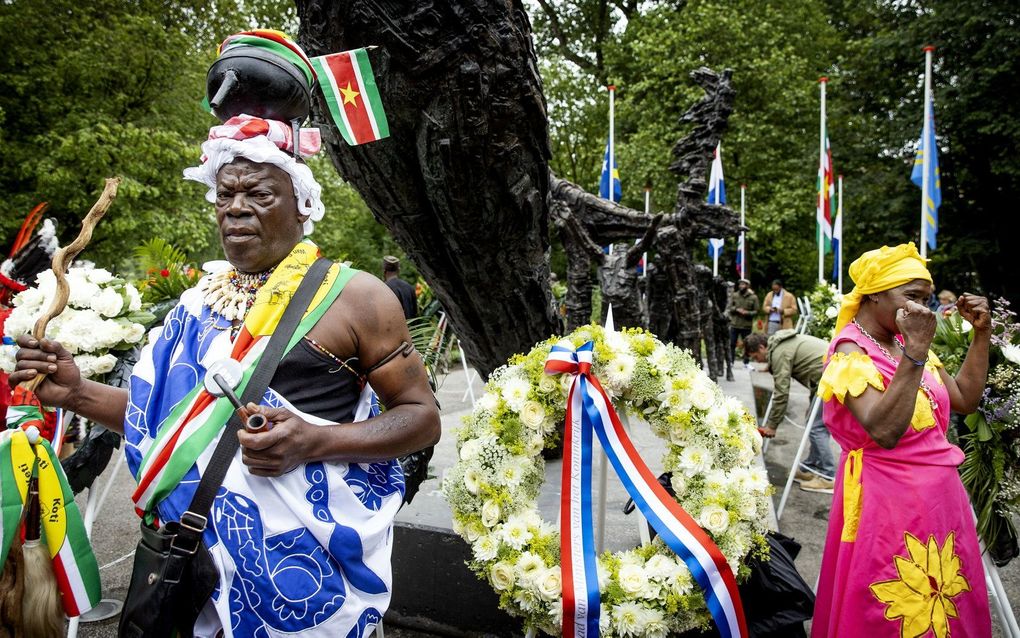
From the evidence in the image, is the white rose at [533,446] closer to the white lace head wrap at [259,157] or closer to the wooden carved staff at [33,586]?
the white lace head wrap at [259,157]

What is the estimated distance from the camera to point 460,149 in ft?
9.36

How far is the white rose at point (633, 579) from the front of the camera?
2232 millimetres

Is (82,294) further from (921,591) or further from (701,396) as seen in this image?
(921,591)

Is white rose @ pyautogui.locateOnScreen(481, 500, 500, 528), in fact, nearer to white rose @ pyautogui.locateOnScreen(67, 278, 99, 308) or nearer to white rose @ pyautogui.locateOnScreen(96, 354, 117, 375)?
white rose @ pyautogui.locateOnScreen(96, 354, 117, 375)

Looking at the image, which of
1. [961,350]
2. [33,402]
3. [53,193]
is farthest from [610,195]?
[53,193]

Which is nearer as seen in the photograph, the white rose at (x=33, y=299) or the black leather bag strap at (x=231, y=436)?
the black leather bag strap at (x=231, y=436)

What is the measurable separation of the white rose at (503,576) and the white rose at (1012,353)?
2610 mm

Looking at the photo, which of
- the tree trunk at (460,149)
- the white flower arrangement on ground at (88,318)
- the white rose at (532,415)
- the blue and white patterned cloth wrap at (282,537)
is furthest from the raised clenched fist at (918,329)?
the white flower arrangement on ground at (88,318)

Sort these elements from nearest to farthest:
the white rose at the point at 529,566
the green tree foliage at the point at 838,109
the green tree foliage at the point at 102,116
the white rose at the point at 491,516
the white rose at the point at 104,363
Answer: the white rose at the point at 529,566 → the white rose at the point at 491,516 → the white rose at the point at 104,363 → the green tree foliage at the point at 102,116 → the green tree foliage at the point at 838,109

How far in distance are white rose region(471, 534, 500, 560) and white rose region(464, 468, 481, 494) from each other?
0.59 ft

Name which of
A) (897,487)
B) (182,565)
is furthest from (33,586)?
(897,487)

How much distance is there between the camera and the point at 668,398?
2.53 m

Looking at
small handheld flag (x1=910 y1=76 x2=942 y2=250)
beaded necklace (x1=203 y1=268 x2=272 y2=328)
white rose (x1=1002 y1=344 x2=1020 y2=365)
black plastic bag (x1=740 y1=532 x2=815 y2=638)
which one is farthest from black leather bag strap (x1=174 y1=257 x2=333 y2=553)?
small handheld flag (x1=910 y1=76 x2=942 y2=250)

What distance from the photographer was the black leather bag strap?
5.20 feet
